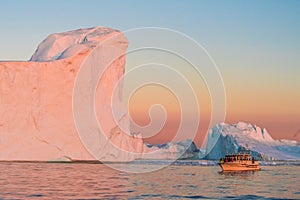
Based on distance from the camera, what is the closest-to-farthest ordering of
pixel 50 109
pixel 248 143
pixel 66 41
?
1. pixel 50 109
2. pixel 66 41
3. pixel 248 143

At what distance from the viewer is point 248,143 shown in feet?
277

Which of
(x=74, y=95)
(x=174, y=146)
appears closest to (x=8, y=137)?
(x=74, y=95)

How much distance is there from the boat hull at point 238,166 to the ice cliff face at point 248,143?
23.7 metres

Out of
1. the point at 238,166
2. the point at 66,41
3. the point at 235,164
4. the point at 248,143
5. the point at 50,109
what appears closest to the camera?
the point at 50,109

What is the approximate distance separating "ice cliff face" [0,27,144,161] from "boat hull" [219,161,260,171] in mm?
8957

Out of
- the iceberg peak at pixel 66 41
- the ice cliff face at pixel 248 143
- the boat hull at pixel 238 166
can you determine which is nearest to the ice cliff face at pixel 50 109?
the iceberg peak at pixel 66 41

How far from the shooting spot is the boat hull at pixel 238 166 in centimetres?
4965

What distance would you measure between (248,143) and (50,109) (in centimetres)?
4470

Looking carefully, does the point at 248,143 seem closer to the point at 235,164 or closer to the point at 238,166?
the point at 238,166

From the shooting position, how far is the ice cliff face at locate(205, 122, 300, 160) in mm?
81062

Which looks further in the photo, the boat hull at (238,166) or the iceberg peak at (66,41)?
the iceberg peak at (66,41)

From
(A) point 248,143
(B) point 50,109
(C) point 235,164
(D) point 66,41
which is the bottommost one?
(C) point 235,164

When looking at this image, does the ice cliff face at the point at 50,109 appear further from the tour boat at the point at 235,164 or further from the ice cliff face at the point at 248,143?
the ice cliff face at the point at 248,143

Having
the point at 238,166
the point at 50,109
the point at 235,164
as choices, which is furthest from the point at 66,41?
the point at 238,166
